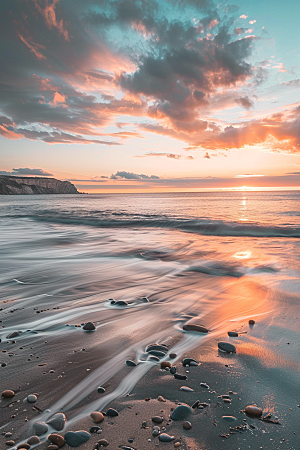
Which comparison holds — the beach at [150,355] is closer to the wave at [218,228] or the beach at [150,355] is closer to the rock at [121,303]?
the rock at [121,303]

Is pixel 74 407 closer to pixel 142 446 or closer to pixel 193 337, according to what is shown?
pixel 142 446

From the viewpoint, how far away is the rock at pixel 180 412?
6.44 feet

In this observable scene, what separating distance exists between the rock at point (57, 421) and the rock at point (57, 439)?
0.37 feet

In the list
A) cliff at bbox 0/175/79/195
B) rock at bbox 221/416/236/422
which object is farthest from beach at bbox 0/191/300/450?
cliff at bbox 0/175/79/195

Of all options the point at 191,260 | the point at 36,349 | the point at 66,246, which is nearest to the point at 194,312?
the point at 36,349

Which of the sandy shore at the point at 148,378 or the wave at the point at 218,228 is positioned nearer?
the sandy shore at the point at 148,378

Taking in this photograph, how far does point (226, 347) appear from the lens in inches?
117

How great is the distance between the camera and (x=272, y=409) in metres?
2.05

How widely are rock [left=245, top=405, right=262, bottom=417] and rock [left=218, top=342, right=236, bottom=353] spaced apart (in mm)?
905

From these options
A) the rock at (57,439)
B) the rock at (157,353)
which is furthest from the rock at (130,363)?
the rock at (57,439)

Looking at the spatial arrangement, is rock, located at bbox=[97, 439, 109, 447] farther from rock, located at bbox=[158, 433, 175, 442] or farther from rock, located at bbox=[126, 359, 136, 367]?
rock, located at bbox=[126, 359, 136, 367]

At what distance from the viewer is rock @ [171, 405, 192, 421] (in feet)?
6.44

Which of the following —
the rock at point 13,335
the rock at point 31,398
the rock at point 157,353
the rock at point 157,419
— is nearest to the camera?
the rock at point 157,419

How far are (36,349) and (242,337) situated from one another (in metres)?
2.56
